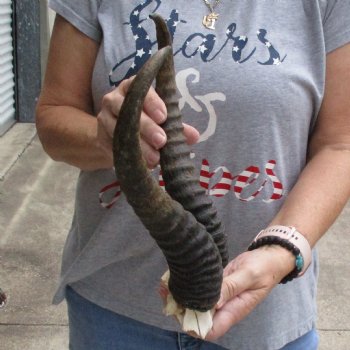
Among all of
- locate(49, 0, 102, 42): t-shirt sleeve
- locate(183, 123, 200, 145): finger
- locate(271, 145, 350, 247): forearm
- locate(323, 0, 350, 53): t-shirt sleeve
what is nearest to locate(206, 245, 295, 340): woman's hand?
locate(271, 145, 350, 247): forearm

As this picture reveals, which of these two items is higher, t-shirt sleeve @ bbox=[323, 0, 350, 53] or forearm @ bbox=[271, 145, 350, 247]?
t-shirt sleeve @ bbox=[323, 0, 350, 53]

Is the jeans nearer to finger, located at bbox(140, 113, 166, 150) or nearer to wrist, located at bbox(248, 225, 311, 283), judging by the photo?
wrist, located at bbox(248, 225, 311, 283)

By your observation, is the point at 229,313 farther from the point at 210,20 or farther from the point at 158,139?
the point at 210,20

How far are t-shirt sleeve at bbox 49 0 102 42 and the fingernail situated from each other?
0.68 metres

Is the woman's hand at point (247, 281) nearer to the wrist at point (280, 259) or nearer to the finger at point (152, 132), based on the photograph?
the wrist at point (280, 259)

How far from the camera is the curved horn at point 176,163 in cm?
125

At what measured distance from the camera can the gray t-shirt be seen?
1693mm

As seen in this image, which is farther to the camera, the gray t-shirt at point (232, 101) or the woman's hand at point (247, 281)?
the gray t-shirt at point (232, 101)

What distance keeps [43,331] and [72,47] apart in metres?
2.71

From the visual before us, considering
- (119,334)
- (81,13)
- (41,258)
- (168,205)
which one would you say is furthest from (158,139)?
(41,258)

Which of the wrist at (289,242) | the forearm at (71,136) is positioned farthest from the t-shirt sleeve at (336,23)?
the forearm at (71,136)

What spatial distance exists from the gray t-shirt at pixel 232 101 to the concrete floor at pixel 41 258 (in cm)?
241

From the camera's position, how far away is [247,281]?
1.50m

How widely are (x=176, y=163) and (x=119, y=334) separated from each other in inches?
32.2
